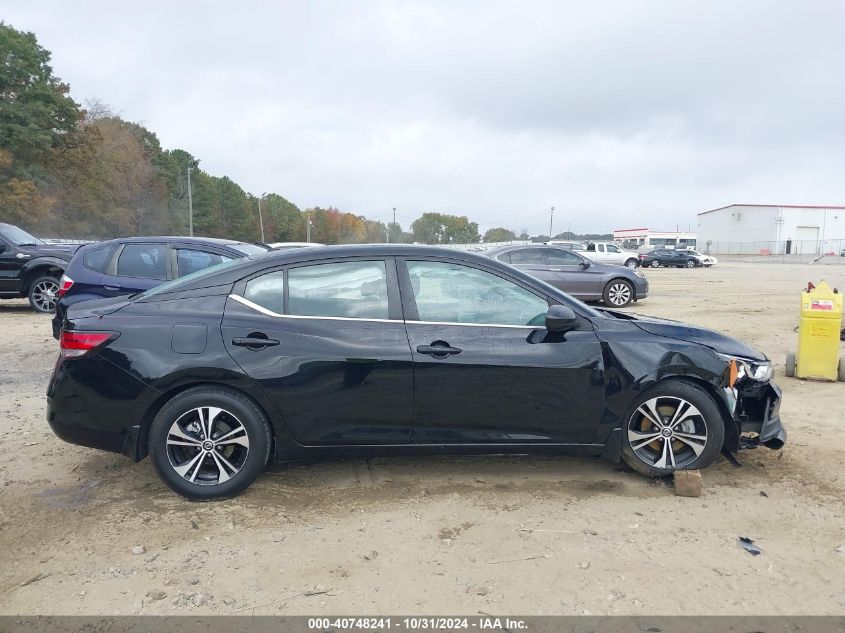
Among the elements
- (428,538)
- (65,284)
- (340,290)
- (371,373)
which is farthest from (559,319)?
(65,284)

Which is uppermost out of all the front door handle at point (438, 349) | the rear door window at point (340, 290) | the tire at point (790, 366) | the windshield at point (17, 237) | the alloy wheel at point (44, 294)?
the windshield at point (17, 237)

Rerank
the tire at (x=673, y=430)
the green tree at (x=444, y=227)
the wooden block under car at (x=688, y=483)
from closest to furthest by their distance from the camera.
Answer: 1. the wooden block under car at (x=688, y=483)
2. the tire at (x=673, y=430)
3. the green tree at (x=444, y=227)

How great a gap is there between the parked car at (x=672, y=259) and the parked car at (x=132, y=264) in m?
41.0

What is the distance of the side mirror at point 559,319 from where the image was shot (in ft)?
12.0

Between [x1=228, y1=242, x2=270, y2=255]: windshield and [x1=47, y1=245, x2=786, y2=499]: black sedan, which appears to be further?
[x1=228, y1=242, x2=270, y2=255]: windshield

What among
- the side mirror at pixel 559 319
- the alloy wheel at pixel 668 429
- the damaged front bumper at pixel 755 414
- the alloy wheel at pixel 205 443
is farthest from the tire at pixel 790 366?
the alloy wheel at pixel 205 443

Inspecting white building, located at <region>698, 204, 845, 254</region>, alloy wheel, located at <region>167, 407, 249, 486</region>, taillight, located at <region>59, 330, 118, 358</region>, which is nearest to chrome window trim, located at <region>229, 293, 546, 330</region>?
alloy wheel, located at <region>167, 407, 249, 486</region>

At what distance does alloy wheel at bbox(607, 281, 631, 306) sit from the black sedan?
10.7 m

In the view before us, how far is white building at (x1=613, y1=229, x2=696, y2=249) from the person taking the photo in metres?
80.6

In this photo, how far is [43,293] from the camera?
38.6ft

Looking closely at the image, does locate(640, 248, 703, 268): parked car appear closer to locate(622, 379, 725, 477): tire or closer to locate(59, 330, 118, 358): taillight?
locate(622, 379, 725, 477): tire

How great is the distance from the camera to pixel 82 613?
2.60 m

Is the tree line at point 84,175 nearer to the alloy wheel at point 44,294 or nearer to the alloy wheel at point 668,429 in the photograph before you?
the alloy wheel at point 44,294

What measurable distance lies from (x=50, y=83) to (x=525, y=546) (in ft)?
190
